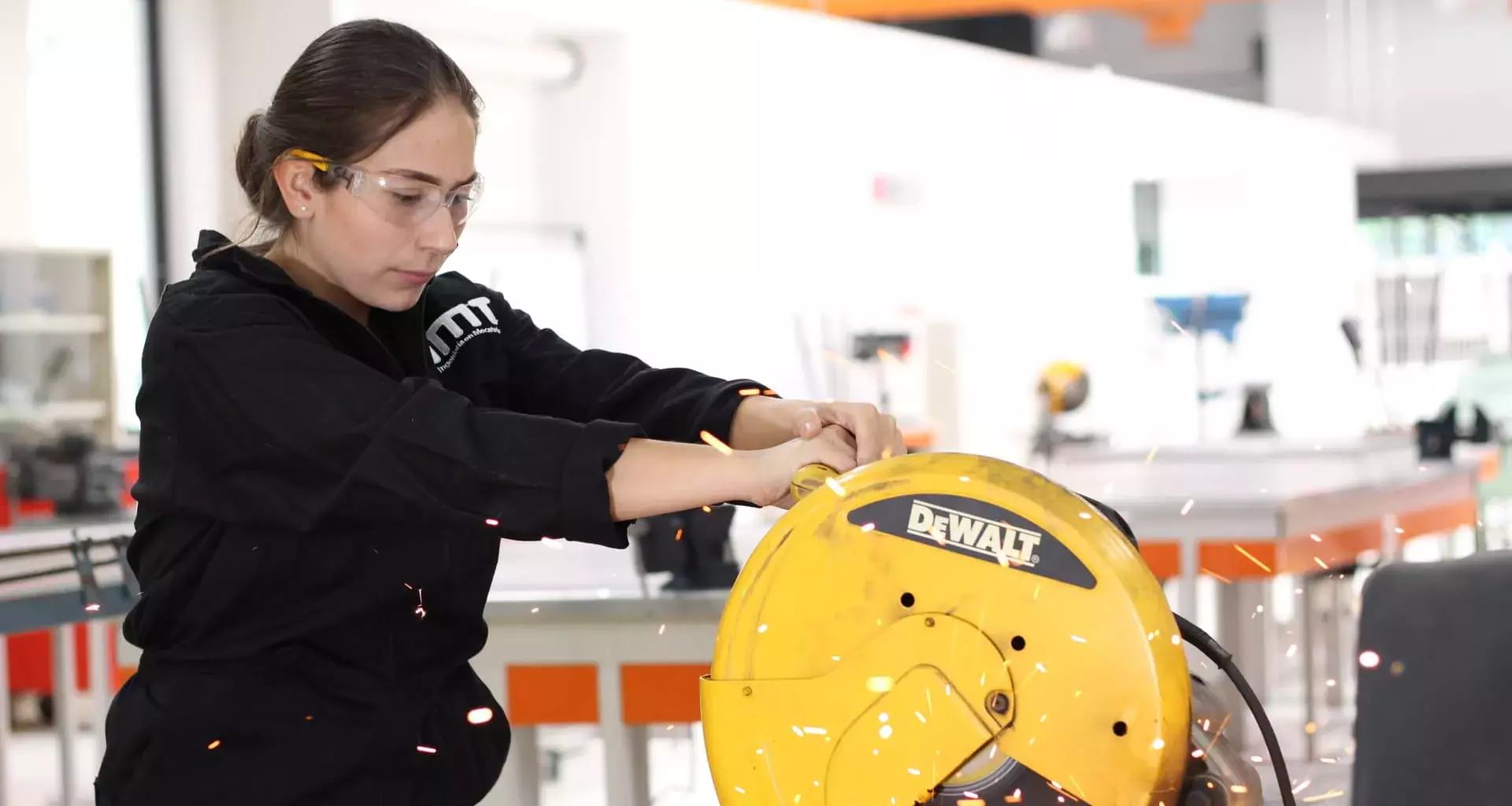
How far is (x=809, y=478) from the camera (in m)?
1.06

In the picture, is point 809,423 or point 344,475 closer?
point 344,475

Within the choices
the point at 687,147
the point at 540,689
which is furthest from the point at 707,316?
the point at 540,689

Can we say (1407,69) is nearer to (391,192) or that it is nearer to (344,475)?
(391,192)

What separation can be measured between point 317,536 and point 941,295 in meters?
9.18

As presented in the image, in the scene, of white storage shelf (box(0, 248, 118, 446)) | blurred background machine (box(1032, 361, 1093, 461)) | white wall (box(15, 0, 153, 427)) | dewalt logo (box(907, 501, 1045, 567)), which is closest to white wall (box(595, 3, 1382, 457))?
blurred background machine (box(1032, 361, 1093, 461))

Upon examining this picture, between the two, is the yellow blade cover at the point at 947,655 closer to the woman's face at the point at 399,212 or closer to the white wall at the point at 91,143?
the woman's face at the point at 399,212

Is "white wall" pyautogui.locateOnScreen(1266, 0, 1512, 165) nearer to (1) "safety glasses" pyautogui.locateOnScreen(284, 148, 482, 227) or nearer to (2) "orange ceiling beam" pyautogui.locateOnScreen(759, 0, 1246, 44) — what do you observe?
(2) "orange ceiling beam" pyautogui.locateOnScreen(759, 0, 1246, 44)

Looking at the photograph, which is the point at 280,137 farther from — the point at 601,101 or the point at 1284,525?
the point at 601,101

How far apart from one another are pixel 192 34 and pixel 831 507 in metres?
6.29

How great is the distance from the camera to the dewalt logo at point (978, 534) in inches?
36.8

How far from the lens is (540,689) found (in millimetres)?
2588

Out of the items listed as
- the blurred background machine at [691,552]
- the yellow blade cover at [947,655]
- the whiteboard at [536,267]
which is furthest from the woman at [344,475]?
the whiteboard at [536,267]

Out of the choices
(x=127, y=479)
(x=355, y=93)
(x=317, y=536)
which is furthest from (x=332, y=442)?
(x=127, y=479)

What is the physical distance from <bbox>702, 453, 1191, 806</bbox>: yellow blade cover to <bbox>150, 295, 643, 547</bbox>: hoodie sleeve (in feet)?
0.42
